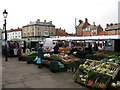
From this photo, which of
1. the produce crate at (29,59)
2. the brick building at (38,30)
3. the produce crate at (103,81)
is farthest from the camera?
the brick building at (38,30)


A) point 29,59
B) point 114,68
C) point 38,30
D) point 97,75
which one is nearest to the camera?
point 97,75

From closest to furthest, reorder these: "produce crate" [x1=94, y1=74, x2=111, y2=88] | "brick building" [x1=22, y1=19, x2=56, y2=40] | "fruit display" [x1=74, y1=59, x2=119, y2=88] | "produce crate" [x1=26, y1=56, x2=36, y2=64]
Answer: "produce crate" [x1=94, y1=74, x2=111, y2=88]
"fruit display" [x1=74, y1=59, x2=119, y2=88]
"produce crate" [x1=26, y1=56, x2=36, y2=64]
"brick building" [x1=22, y1=19, x2=56, y2=40]

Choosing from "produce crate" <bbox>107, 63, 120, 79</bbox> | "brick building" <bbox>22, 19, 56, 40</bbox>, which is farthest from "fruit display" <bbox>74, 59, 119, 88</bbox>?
"brick building" <bbox>22, 19, 56, 40</bbox>

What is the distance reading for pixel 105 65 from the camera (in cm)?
675

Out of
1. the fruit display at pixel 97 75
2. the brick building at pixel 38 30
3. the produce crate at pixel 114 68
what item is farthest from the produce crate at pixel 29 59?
the brick building at pixel 38 30

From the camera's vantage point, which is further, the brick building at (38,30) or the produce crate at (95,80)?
the brick building at (38,30)

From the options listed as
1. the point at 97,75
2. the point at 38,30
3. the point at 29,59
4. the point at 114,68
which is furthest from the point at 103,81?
the point at 38,30

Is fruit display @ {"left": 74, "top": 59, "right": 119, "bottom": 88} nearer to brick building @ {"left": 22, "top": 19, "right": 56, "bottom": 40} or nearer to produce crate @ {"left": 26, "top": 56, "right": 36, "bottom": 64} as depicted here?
produce crate @ {"left": 26, "top": 56, "right": 36, "bottom": 64}

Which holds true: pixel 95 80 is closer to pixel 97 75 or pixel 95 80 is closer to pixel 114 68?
pixel 97 75

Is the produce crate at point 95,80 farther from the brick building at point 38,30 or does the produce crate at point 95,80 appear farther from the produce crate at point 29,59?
the brick building at point 38,30

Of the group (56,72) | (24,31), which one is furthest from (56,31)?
(56,72)

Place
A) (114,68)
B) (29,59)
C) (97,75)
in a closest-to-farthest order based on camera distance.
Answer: (97,75), (114,68), (29,59)

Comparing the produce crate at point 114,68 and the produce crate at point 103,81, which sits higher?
the produce crate at point 114,68

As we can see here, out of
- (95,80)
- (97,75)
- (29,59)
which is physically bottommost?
(95,80)
